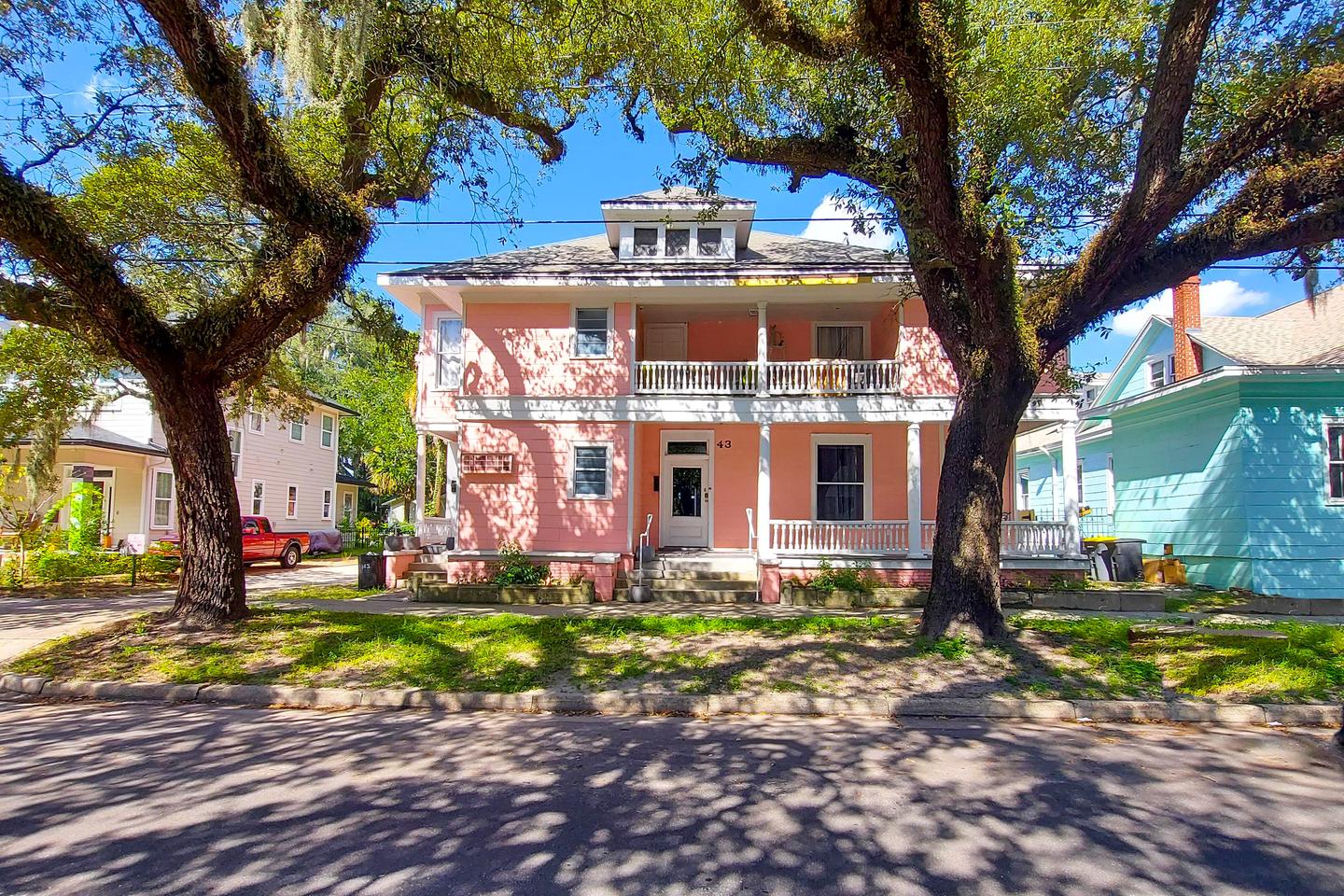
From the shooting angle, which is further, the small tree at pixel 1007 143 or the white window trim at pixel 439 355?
the white window trim at pixel 439 355

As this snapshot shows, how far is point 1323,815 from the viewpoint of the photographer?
4105 mm

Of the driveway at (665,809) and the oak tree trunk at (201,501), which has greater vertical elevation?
the oak tree trunk at (201,501)

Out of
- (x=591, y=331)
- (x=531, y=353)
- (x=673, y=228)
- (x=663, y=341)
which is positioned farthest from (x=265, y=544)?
(x=673, y=228)

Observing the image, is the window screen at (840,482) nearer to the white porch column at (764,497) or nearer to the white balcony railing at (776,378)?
the white balcony railing at (776,378)

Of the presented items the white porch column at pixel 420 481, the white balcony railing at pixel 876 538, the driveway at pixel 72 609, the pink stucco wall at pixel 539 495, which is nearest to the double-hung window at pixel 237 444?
the driveway at pixel 72 609

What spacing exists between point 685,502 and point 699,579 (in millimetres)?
2644

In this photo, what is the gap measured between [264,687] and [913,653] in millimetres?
6888

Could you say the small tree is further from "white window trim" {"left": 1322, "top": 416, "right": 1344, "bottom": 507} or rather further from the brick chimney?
Answer: the brick chimney

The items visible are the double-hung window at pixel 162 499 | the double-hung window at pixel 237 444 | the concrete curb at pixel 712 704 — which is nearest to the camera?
the concrete curb at pixel 712 704

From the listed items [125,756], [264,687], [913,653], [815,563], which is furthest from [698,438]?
[125,756]

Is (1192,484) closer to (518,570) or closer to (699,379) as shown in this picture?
(699,379)

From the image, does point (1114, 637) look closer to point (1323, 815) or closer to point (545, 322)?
point (1323, 815)

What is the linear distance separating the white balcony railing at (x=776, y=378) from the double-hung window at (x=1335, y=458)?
27.7 feet

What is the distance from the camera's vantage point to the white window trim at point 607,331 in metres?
14.6
